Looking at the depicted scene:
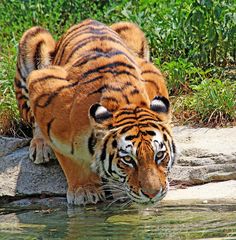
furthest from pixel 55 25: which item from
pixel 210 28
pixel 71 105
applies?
pixel 71 105

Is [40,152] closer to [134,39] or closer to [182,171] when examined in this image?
[182,171]

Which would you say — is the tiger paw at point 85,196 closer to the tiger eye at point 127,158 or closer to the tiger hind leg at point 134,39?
the tiger eye at point 127,158

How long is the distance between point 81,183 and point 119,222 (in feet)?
2.18

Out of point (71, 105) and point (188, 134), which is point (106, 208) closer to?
point (71, 105)

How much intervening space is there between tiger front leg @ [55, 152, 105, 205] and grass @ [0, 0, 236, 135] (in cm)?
128

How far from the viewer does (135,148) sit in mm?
5371

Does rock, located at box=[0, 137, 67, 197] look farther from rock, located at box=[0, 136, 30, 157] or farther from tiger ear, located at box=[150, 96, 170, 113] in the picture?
tiger ear, located at box=[150, 96, 170, 113]

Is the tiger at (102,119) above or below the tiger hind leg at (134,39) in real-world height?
below

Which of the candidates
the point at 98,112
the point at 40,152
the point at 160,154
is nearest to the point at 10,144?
the point at 40,152

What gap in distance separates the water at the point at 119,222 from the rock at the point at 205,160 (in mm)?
535

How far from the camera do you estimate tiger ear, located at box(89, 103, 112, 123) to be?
216 inches

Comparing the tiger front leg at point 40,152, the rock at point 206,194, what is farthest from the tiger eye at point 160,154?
the tiger front leg at point 40,152

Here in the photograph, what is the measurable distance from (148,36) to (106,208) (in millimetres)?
2818

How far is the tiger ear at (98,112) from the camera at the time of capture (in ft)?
18.0
